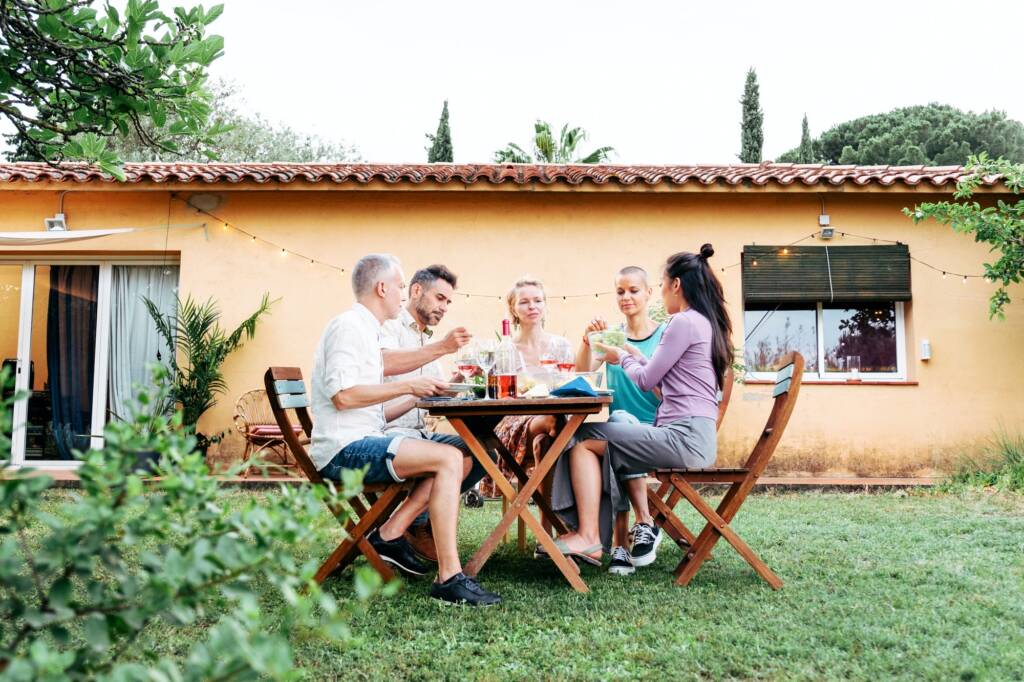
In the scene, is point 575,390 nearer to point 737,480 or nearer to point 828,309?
point 737,480

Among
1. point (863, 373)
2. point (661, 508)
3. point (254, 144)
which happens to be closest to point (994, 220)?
point (863, 373)

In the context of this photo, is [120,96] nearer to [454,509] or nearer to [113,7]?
[113,7]

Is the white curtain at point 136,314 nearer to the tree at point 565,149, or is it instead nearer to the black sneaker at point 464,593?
the black sneaker at point 464,593

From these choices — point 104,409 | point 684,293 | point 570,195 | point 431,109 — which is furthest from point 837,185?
point 431,109

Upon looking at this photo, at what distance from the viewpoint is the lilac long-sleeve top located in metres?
3.77

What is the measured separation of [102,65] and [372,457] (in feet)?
5.54

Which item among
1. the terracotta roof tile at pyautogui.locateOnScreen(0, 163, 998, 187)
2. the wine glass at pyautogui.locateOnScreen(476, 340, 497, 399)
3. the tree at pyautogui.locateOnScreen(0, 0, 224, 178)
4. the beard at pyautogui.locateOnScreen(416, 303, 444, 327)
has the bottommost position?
the wine glass at pyautogui.locateOnScreen(476, 340, 497, 399)

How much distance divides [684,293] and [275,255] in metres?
5.67

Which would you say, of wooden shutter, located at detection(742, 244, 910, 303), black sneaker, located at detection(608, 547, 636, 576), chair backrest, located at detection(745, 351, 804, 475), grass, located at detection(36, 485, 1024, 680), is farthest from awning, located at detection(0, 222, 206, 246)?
chair backrest, located at detection(745, 351, 804, 475)

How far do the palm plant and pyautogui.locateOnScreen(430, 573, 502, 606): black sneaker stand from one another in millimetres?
5317

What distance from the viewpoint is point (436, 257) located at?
8.51 metres

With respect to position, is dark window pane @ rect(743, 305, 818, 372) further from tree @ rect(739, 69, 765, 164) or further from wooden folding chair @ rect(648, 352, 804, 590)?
tree @ rect(739, 69, 765, 164)

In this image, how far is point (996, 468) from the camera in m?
7.87

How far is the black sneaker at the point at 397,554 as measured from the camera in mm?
3734
